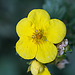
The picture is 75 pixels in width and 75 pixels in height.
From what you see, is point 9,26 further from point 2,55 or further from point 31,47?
point 31,47

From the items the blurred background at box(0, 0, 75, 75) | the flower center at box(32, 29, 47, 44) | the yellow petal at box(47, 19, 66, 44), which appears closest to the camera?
the yellow petal at box(47, 19, 66, 44)

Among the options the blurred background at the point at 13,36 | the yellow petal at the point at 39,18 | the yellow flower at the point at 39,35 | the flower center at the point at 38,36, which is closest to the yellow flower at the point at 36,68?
the yellow flower at the point at 39,35

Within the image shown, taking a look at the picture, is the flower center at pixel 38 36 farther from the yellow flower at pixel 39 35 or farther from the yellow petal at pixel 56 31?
the yellow petal at pixel 56 31

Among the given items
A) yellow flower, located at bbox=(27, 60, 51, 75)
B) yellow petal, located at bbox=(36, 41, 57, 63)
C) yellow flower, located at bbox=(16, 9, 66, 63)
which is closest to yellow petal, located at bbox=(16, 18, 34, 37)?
yellow flower, located at bbox=(16, 9, 66, 63)

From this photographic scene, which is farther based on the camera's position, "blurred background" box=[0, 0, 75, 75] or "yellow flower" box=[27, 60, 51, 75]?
"blurred background" box=[0, 0, 75, 75]

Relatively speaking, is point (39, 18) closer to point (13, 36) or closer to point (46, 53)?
point (46, 53)

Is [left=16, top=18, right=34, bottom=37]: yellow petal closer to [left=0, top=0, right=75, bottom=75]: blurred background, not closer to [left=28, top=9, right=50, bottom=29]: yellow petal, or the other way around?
[left=28, top=9, right=50, bottom=29]: yellow petal

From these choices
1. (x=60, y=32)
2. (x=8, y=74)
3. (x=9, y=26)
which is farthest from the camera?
(x=9, y=26)

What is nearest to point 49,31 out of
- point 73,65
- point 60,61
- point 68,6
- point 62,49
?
point 62,49
